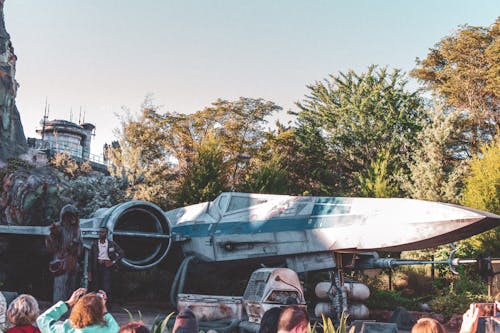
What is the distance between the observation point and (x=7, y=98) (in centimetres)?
4388

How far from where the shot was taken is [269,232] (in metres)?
12.8

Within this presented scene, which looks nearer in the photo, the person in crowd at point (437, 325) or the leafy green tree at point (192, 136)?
the person in crowd at point (437, 325)

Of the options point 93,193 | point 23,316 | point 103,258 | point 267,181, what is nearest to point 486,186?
point 267,181

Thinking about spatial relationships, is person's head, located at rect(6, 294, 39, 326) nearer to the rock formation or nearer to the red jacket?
the red jacket

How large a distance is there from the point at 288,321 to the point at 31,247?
→ 549 inches

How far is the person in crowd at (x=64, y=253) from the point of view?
1109cm

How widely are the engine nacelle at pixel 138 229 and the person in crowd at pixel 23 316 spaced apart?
30.8ft

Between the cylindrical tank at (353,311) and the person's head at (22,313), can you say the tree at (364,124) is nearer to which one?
the cylindrical tank at (353,311)

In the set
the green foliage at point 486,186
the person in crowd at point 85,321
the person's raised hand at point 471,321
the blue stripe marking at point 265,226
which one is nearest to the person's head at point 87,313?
the person in crowd at point 85,321

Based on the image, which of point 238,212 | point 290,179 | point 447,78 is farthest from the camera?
point 447,78

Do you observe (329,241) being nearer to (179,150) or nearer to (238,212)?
(238,212)

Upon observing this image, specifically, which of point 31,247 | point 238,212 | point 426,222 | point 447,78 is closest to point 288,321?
point 426,222

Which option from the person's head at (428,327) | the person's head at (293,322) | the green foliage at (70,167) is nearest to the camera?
the person's head at (428,327)

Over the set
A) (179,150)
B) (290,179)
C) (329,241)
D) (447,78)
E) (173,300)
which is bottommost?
(173,300)
